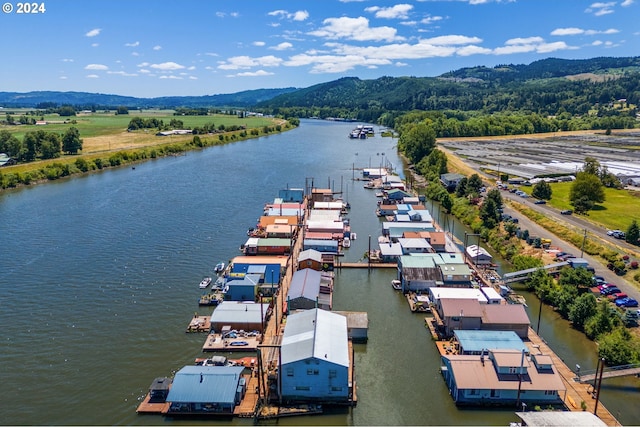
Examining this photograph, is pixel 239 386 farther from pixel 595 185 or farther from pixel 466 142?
pixel 466 142

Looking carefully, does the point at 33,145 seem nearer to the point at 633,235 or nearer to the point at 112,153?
the point at 112,153

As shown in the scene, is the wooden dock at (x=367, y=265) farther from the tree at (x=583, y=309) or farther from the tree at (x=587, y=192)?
the tree at (x=587, y=192)

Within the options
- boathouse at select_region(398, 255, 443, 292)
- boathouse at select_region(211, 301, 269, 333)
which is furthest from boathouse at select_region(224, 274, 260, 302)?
boathouse at select_region(398, 255, 443, 292)

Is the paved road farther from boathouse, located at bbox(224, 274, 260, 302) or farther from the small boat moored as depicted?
the small boat moored

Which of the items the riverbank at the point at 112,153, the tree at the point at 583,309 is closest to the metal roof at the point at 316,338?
the tree at the point at 583,309

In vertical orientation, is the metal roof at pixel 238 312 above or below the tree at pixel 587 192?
below

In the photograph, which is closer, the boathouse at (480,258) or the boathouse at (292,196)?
the boathouse at (480,258)
